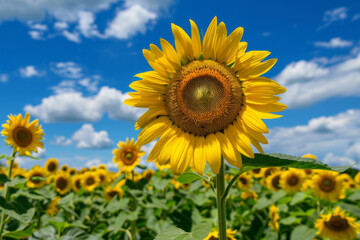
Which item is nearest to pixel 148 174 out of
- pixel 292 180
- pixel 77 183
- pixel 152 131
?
pixel 77 183

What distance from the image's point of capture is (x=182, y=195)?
6207 millimetres

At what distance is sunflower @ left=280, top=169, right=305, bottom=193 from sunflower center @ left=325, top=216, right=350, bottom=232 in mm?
1685

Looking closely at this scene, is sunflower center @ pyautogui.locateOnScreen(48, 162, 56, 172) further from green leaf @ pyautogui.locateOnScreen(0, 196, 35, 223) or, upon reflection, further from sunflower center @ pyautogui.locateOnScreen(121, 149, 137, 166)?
green leaf @ pyautogui.locateOnScreen(0, 196, 35, 223)

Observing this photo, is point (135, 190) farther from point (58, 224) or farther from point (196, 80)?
point (196, 80)

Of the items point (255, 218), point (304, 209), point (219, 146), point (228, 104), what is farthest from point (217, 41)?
point (304, 209)

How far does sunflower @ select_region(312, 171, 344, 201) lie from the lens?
17.2 feet

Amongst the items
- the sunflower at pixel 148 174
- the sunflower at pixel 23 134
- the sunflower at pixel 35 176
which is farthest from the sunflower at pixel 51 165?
the sunflower at pixel 23 134

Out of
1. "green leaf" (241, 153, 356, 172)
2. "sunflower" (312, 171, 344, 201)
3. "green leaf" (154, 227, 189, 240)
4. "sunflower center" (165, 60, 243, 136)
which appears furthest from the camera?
"sunflower" (312, 171, 344, 201)

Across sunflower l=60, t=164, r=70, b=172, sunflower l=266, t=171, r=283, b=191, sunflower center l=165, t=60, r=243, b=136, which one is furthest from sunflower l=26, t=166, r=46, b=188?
sunflower center l=165, t=60, r=243, b=136

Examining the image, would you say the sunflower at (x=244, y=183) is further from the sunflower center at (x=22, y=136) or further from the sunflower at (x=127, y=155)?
the sunflower center at (x=22, y=136)

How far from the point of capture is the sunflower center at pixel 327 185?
5.28 meters

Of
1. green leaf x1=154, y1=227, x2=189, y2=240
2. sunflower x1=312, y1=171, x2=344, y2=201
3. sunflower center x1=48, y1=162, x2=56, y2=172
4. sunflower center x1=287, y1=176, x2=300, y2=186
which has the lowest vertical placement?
green leaf x1=154, y1=227, x2=189, y2=240

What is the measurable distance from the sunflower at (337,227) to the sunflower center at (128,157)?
3273 millimetres

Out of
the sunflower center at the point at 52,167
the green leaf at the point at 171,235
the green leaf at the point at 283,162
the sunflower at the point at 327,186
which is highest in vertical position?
the sunflower center at the point at 52,167
